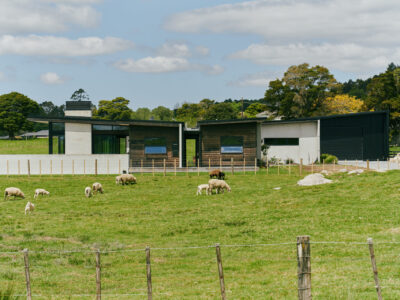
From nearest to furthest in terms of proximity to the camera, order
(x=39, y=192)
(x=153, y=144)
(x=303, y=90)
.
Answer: (x=39, y=192) < (x=153, y=144) < (x=303, y=90)

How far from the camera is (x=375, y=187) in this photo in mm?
25594

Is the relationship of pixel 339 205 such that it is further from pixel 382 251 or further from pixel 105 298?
pixel 105 298

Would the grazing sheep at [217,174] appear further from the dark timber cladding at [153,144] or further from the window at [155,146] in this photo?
the window at [155,146]

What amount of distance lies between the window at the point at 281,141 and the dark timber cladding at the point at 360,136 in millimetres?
4441

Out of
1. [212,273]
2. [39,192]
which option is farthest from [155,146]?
[212,273]

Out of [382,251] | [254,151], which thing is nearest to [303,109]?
[254,151]

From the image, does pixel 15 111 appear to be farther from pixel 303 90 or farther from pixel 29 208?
pixel 29 208

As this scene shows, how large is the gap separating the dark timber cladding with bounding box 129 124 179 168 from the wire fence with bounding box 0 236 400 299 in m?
36.8

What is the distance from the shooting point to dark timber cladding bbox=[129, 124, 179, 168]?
53.2 m

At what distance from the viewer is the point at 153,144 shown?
53.7 metres

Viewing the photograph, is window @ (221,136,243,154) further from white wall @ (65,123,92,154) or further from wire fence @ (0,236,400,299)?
wire fence @ (0,236,400,299)

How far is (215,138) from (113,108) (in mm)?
63774

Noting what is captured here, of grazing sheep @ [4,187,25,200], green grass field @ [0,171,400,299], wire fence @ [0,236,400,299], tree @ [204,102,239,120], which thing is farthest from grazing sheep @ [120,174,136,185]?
tree @ [204,102,239,120]

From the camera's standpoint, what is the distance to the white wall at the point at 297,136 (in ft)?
191
